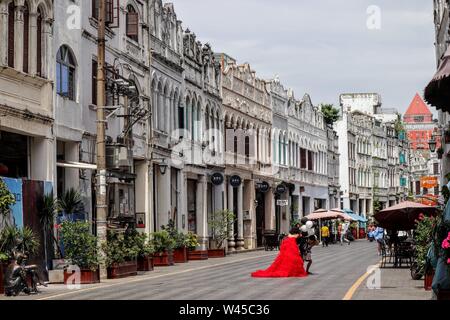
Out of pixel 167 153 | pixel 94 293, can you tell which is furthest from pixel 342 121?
pixel 94 293

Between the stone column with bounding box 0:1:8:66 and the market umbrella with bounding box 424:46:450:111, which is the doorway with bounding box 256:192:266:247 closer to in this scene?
the stone column with bounding box 0:1:8:66

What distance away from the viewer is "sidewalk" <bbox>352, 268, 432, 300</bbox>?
2103cm

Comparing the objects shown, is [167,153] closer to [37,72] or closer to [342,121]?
[37,72]

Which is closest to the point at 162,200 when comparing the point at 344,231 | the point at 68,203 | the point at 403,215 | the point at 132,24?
the point at 132,24

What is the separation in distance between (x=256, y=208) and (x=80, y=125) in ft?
103

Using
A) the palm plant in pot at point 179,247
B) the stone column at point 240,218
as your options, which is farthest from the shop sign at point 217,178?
the palm plant in pot at point 179,247

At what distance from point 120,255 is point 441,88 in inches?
719

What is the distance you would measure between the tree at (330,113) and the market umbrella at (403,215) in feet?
182

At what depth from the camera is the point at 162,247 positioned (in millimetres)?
38531

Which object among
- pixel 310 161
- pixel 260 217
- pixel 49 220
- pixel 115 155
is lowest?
pixel 260 217

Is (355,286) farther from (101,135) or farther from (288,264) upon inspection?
(101,135)

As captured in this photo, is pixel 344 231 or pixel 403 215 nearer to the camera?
pixel 403 215

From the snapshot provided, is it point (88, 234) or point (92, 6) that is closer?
point (88, 234)

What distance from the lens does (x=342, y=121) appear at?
95.5 meters
